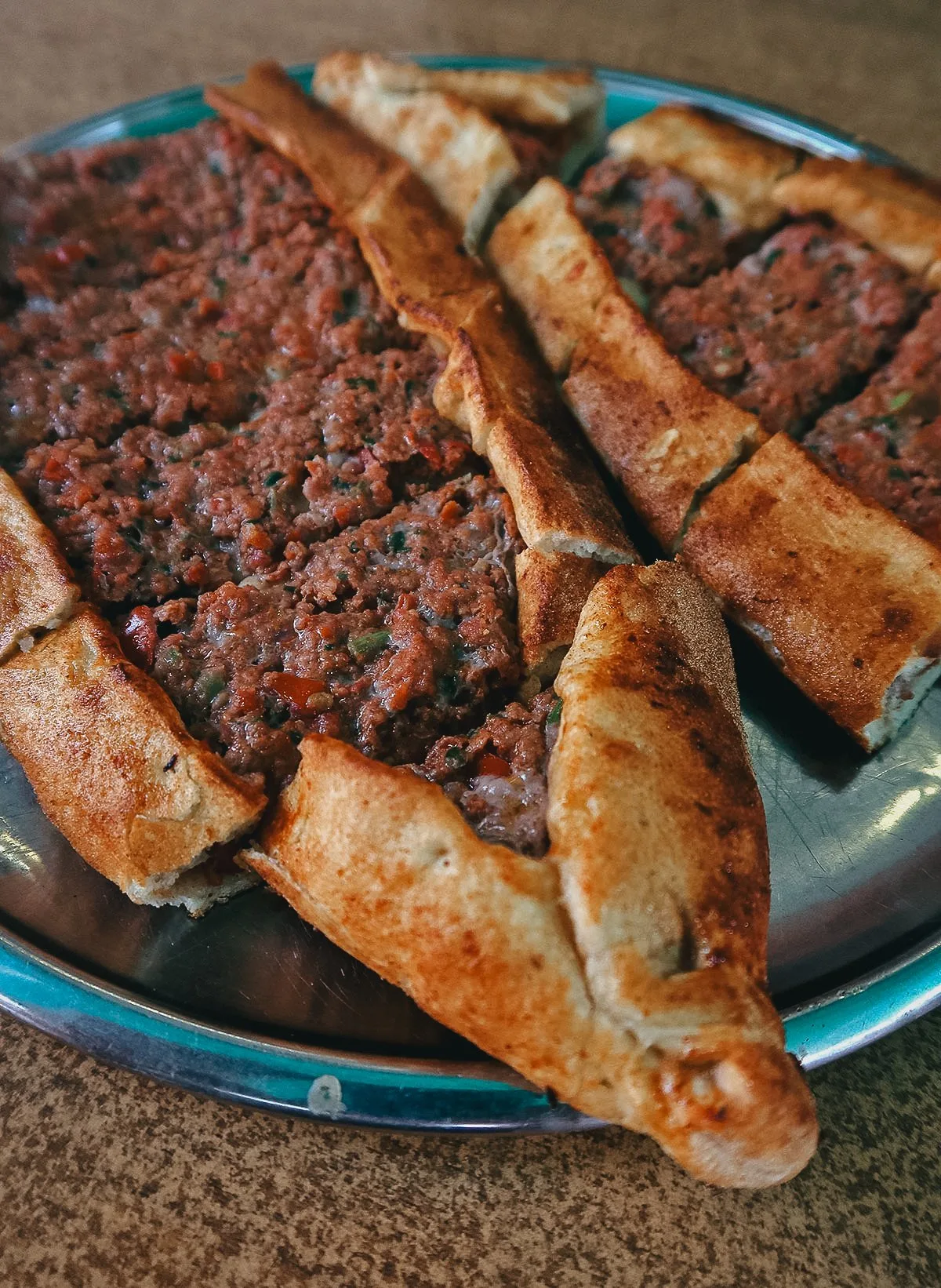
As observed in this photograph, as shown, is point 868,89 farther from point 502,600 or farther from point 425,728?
point 425,728

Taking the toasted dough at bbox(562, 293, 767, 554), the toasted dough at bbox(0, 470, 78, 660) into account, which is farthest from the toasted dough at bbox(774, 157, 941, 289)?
the toasted dough at bbox(0, 470, 78, 660)

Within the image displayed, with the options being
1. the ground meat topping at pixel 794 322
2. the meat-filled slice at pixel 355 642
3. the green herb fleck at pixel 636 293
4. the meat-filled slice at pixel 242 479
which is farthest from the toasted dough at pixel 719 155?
the meat-filled slice at pixel 355 642

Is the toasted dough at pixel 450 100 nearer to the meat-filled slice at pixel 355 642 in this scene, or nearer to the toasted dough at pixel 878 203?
the toasted dough at pixel 878 203

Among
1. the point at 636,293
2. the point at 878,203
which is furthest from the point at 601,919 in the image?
the point at 878,203

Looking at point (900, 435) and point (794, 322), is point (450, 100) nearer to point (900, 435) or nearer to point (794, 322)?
point (794, 322)

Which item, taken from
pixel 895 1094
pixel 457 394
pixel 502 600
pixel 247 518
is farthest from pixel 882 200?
pixel 895 1094

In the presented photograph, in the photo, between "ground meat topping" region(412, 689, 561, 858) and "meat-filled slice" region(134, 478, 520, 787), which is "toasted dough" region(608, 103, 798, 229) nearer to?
"meat-filled slice" region(134, 478, 520, 787)
